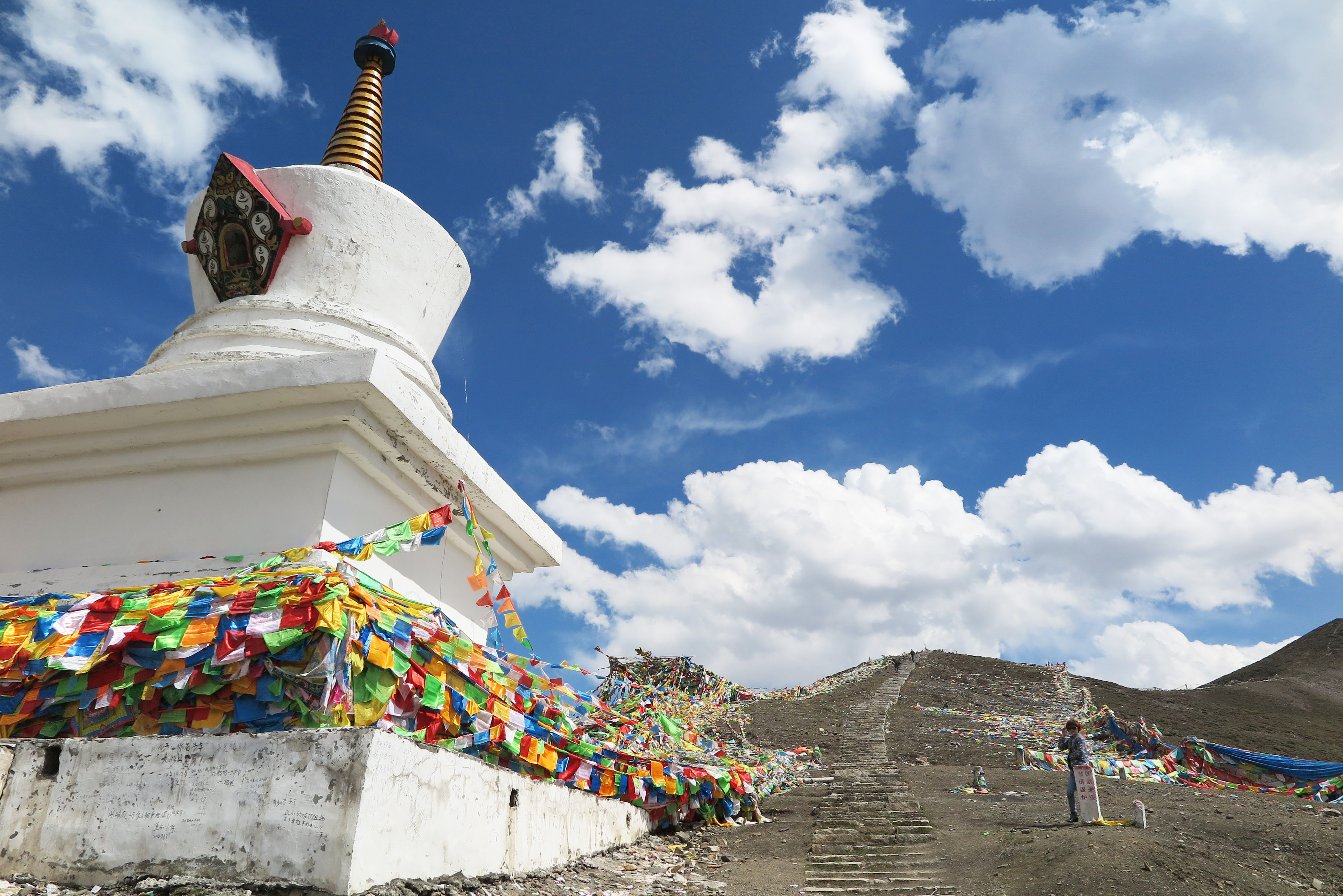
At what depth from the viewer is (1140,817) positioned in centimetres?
757

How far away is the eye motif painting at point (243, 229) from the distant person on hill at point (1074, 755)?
924 centimetres

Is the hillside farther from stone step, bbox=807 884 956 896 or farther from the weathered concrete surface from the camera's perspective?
the weathered concrete surface

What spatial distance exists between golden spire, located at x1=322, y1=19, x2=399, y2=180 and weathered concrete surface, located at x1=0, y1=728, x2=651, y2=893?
642 cm

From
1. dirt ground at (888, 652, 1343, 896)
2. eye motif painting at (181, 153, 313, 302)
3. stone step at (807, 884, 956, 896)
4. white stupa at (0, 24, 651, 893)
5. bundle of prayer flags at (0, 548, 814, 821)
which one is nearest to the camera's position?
white stupa at (0, 24, 651, 893)

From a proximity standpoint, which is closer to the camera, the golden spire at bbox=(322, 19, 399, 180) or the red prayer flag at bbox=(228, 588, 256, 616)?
the red prayer flag at bbox=(228, 588, 256, 616)

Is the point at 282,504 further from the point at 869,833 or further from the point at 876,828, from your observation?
the point at 876,828

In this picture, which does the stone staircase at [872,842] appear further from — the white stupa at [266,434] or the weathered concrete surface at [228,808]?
the weathered concrete surface at [228,808]

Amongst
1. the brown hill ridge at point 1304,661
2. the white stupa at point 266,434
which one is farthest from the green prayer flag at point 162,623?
the brown hill ridge at point 1304,661

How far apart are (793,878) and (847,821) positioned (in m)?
2.47

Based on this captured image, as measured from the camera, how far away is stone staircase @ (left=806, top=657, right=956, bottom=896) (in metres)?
6.58

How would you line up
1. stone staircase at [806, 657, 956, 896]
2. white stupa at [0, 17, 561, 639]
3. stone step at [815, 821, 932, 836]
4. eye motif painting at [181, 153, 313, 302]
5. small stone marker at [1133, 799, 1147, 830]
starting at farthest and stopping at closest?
stone step at [815, 821, 932, 836] → small stone marker at [1133, 799, 1147, 830] → eye motif painting at [181, 153, 313, 302] → stone staircase at [806, 657, 956, 896] → white stupa at [0, 17, 561, 639]

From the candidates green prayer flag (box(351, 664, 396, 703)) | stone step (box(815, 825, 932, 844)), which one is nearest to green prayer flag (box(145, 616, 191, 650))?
green prayer flag (box(351, 664, 396, 703))

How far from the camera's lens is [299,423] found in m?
5.52

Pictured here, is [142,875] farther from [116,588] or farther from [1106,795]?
[1106,795]
